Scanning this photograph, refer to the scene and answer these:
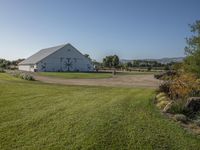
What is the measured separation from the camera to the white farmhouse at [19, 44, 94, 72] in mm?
51781

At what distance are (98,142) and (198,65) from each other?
35.2ft

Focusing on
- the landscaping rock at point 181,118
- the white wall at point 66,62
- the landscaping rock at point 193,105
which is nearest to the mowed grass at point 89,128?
the landscaping rock at point 181,118

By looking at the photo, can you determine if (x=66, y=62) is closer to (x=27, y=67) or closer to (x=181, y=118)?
(x=27, y=67)

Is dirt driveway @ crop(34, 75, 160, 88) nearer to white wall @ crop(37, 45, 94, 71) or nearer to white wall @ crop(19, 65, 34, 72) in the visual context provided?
white wall @ crop(37, 45, 94, 71)

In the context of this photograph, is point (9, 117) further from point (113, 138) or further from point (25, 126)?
point (113, 138)

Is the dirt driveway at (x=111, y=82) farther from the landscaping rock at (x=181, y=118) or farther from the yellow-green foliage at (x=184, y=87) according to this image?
the landscaping rock at (x=181, y=118)

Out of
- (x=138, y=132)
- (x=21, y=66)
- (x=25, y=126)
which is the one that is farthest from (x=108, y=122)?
(x=21, y=66)

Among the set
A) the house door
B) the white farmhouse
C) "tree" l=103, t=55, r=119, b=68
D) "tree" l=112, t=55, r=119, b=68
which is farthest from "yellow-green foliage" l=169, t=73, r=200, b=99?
"tree" l=103, t=55, r=119, b=68

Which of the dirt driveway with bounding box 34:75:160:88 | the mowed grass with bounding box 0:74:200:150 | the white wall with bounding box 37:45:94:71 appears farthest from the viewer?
the white wall with bounding box 37:45:94:71

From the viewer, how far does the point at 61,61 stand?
54438 millimetres

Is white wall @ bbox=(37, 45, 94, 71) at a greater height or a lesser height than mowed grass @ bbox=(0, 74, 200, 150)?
greater

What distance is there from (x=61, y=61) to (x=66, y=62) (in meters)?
1.29

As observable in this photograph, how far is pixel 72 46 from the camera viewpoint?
182 feet

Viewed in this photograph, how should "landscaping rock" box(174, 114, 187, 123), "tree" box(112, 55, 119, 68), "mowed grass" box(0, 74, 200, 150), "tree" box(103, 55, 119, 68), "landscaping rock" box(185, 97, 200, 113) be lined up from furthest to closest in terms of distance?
"tree" box(103, 55, 119, 68) → "tree" box(112, 55, 119, 68) → "landscaping rock" box(185, 97, 200, 113) → "landscaping rock" box(174, 114, 187, 123) → "mowed grass" box(0, 74, 200, 150)
